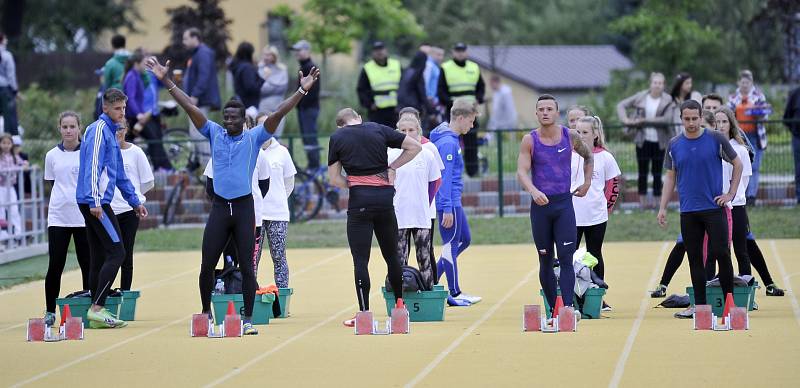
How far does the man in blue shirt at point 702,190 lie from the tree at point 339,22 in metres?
25.9

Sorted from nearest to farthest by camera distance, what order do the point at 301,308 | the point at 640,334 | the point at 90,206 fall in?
the point at 640,334 → the point at 90,206 → the point at 301,308

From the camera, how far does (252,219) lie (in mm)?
12125

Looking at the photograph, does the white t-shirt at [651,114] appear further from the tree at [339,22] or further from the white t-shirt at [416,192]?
the tree at [339,22]

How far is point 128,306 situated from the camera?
13.7 metres

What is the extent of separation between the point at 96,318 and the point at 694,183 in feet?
16.5

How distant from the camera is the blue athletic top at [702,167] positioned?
40.2ft

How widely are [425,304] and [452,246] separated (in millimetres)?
1327

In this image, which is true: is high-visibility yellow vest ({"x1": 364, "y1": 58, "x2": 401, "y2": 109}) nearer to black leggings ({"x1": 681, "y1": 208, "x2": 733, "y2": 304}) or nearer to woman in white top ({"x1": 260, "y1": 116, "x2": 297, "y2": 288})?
woman in white top ({"x1": 260, "y1": 116, "x2": 297, "y2": 288})

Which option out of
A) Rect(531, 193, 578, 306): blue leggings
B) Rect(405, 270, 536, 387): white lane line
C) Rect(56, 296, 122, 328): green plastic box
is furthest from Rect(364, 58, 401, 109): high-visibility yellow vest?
Rect(531, 193, 578, 306): blue leggings

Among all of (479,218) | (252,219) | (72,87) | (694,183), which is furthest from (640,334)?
(72,87)

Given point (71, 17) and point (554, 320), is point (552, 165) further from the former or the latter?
point (71, 17)

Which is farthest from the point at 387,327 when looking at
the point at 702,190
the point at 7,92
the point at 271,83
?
the point at 7,92

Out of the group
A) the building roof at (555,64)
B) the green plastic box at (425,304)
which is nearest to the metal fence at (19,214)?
the green plastic box at (425,304)

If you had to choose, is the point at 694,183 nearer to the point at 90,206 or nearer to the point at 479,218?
the point at 90,206
